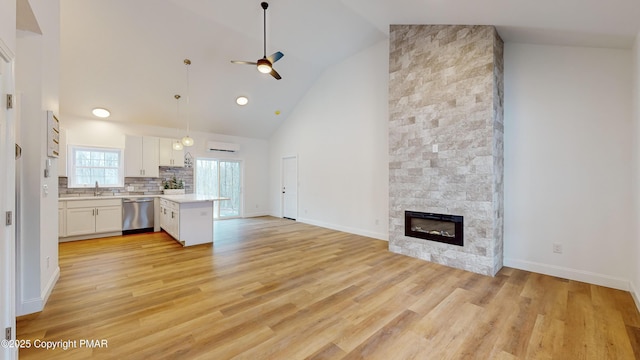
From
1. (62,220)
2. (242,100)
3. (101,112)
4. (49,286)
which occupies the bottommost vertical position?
(49,286)

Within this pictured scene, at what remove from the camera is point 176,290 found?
292cm

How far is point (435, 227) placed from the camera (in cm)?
394

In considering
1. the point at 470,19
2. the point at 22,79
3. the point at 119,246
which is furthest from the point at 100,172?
the point at 470,19

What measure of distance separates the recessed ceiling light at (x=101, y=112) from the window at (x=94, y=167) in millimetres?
782

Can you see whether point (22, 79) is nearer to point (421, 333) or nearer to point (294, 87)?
point (421, 333)

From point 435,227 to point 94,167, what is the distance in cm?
727

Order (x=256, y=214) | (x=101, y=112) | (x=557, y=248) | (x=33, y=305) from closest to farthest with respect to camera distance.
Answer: (x=33, y=305), (x=557, y=248), (x=101, y=112), (x=256, y=214)

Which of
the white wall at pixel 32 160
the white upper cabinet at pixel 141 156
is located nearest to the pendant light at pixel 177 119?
the white upper cabinet at pixel 141 156

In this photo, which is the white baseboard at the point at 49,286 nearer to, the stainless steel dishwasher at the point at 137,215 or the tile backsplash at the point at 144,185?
the stainless steel dishwasher at the point at 137,215

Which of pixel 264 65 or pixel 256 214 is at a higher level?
pixel 264 65

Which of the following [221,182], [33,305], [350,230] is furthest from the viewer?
[221,182]

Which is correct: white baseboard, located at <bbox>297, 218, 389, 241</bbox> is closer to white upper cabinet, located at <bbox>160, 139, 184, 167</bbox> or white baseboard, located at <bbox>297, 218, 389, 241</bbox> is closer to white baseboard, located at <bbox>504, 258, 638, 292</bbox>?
white baseboard, located at <bbox>504, 258, 638, 292</bbox>

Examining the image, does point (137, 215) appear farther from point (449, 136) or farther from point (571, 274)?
point (571, 274)

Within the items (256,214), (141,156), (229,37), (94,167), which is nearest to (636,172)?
(229,37)
